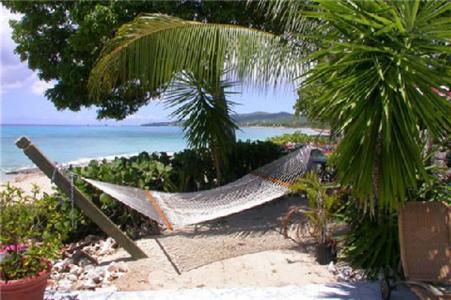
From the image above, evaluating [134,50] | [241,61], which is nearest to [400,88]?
[241,61]

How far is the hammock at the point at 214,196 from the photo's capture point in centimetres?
406

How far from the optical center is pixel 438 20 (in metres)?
2.30

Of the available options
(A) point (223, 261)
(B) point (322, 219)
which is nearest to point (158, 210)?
(A) point (223, 261)

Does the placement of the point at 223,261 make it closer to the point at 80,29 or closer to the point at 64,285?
the point at 64,285

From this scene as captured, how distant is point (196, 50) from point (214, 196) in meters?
1.59

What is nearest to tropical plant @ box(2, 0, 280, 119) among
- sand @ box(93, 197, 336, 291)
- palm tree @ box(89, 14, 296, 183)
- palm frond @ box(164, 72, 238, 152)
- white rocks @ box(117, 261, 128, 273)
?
palm frond @ box(164, 72, 238, 152)

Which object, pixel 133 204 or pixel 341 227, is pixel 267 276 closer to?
pixel 341 227

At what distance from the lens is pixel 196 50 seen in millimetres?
4410

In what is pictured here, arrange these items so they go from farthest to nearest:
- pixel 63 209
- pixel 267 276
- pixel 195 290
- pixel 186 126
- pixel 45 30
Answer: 1. pixel 45 30
2. pixel 186 126
3. pixel 63 209
4. pixel 267 276
5. pixel 195 290

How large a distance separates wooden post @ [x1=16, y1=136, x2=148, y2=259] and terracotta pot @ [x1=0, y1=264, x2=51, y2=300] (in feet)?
3.36

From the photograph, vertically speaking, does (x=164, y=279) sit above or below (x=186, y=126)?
below

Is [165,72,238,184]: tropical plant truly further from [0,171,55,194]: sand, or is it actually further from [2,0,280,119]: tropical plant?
[0,171,55,194]: sand

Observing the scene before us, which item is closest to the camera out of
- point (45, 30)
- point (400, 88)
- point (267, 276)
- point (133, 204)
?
point (400, 88)

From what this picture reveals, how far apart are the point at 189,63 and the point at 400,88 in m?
2.68
